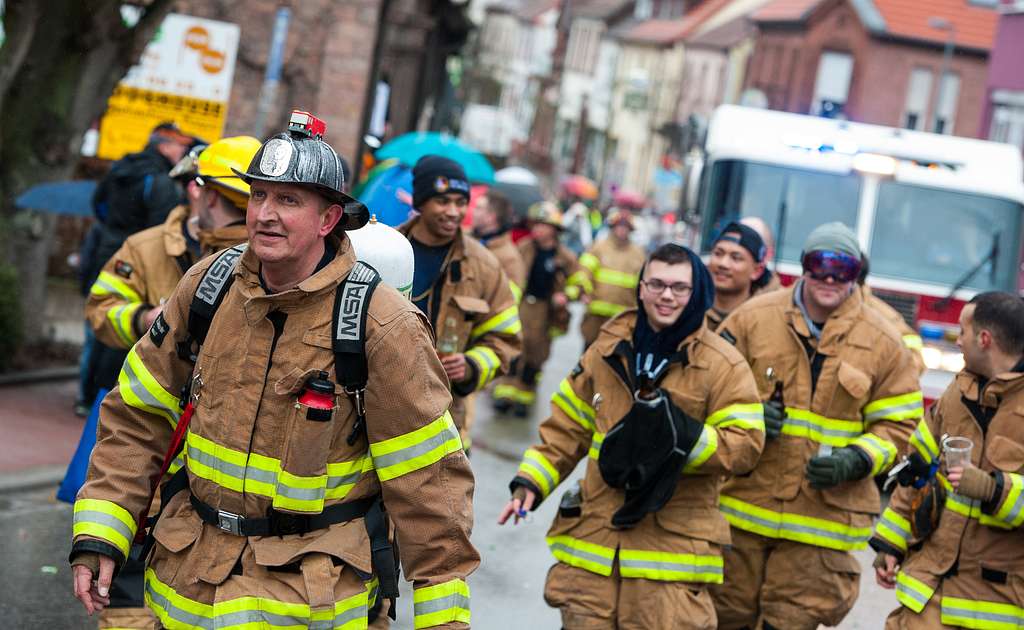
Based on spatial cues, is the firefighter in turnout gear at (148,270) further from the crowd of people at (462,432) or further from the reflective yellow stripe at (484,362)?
the reflective yellow stripe at (484,362)

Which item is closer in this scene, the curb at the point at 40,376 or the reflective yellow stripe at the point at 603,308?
the curb at the point at 40,376

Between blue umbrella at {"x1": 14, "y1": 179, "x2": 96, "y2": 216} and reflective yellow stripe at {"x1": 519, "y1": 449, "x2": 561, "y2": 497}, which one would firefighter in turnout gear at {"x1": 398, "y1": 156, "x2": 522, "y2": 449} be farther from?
blue umbrella at {"x1": 14, "y1": 179, "x2": 96, "y2": 216}

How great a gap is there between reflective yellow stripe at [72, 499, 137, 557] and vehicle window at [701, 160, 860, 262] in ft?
26.6

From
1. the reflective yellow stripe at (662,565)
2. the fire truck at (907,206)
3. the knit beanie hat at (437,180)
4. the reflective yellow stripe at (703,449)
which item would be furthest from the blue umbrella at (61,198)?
the reflective yellow stripe at (703,449)

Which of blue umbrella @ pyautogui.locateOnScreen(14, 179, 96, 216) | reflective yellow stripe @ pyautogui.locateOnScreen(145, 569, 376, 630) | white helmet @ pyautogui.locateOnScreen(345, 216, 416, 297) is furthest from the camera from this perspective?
blue umbrella @ pyautogui.locateOnScreen(14, 179, 96, 216)

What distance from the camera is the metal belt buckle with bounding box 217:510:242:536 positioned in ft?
12.4

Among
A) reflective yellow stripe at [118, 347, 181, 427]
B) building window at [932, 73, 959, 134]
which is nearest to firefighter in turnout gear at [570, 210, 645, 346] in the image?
reflective yellow stripe at [118, 347, 181, 427]

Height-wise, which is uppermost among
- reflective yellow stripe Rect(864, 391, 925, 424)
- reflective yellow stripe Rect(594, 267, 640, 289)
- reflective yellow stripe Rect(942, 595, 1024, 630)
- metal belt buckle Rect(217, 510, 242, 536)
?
reflective yellow stripe Rect(594, 267, 640, 289)

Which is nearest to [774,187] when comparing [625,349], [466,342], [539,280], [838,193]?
[838,193]

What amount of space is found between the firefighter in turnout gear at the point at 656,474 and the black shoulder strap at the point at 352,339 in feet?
5.89

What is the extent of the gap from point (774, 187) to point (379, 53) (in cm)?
847

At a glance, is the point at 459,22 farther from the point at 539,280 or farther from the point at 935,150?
the point at 935,150

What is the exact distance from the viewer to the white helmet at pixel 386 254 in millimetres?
4422

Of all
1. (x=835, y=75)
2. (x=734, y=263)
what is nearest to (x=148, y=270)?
(x=734, y=263)
